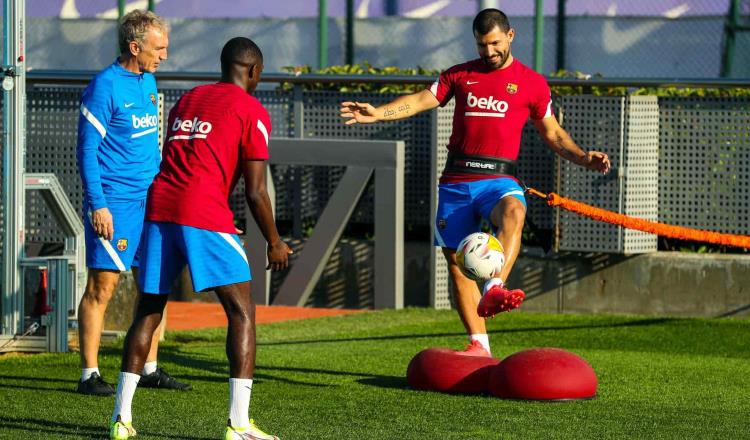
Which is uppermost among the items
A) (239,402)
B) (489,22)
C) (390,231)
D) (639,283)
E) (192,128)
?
(489,22)

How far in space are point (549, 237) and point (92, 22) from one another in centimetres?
705

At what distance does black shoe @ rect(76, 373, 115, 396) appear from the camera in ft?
27.2

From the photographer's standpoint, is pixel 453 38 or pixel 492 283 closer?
pixel 492 283

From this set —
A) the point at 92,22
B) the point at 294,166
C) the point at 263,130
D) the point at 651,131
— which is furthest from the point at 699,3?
the point at 263,130

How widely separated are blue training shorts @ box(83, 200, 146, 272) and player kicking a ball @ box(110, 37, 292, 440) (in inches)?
66.3

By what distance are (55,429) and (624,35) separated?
10.1 m

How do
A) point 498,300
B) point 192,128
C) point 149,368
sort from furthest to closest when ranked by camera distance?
point 149,368
point 498,300
point 192,128

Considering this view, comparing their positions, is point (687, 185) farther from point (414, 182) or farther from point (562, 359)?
point (562, 359)

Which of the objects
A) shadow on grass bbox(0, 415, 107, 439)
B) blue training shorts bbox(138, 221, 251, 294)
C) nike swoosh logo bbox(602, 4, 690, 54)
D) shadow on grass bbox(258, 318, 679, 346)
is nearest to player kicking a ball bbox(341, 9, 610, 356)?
shadow on grass bbox(258, 318, 679, 346)

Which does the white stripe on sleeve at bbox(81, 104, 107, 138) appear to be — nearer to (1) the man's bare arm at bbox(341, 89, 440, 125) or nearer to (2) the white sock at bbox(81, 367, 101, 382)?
(2) the white sock at bbox(81, 367, 101, 382)

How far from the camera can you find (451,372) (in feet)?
27.7

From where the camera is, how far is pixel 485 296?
8.06 m

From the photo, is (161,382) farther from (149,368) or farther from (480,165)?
(480,165)

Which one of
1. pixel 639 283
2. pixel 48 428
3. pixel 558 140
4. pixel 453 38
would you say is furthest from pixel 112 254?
pixel 453 38
